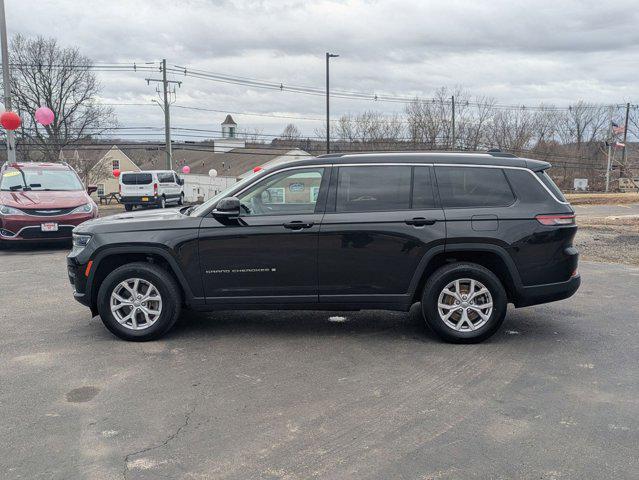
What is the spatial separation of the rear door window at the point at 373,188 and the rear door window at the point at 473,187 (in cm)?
36

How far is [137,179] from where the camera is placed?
1107 inches

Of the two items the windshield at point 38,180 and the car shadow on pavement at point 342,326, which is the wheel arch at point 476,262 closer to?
the car shadow on pavement at point 342,326

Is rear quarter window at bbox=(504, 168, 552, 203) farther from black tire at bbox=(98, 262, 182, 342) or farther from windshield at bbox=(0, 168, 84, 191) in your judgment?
windshield at bbox=(0, 168, 84, 191)

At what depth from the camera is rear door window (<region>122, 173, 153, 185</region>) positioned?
28.0m

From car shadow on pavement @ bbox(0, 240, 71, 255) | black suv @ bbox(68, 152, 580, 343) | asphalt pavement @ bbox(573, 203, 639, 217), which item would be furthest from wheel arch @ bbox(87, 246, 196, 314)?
asphalt pavement @ bbox(573, 203, 639, 217)

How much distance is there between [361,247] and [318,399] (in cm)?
165

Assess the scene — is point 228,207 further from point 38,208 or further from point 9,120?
point 9,120

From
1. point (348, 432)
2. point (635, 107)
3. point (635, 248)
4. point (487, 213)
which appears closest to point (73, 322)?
point (348, 432)

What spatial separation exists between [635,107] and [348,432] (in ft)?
222

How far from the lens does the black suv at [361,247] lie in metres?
5.18

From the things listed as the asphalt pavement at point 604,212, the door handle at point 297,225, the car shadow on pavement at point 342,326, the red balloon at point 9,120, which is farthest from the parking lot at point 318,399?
the asphalt pavement at point 604,212

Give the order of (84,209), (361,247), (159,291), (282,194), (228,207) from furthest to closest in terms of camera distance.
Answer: (84,209), (282,194), (159,291), (361,247), (228,207)

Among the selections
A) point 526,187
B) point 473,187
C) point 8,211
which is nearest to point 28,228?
point 8,211

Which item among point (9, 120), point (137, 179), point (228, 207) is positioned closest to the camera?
point (228, 207)
